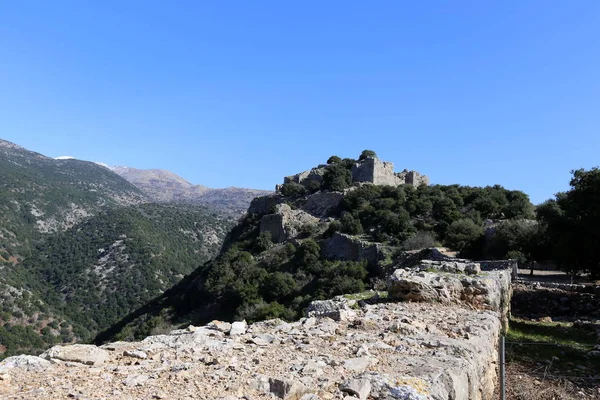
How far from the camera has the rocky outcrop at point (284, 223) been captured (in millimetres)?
40181

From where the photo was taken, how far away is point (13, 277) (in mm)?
58969

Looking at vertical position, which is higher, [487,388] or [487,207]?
[487,207]

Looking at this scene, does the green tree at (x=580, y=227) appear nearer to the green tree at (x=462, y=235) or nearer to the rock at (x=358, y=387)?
the green tree at (x=462, y=235)

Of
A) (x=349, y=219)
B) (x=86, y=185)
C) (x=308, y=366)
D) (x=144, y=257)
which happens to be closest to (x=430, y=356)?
(x=308, y=366)

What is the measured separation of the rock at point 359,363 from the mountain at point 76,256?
176 feet

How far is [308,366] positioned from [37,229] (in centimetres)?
8684

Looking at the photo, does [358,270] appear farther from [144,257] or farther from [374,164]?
[144,257]

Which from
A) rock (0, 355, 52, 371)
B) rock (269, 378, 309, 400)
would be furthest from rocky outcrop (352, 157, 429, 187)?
rock (0, 355, 52, 371)

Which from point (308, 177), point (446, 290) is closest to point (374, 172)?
point (308, 177)

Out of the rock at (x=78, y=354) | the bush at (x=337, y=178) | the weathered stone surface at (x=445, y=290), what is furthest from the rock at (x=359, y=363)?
the bush at (x=337, y=178)

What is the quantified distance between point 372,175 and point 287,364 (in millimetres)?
46212

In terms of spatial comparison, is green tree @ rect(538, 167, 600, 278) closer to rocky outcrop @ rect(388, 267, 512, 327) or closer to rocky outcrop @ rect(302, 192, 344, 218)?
rocky outcrop @ rect(388, 267, 512, 327)

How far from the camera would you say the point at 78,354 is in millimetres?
3646

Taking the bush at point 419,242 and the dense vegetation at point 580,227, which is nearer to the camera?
the dense vegetation at point 580,227
